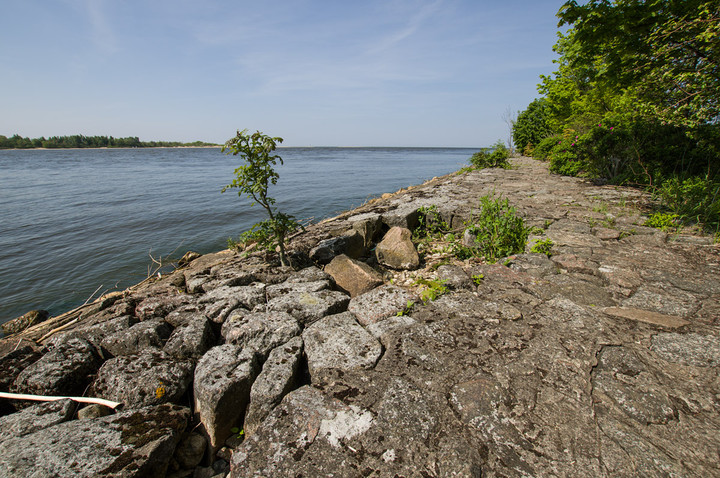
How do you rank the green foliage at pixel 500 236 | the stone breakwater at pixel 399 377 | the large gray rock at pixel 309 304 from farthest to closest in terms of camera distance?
the green foliage at pixel 500 236 < the large gray rock at pixel 309 304 < the stone breakwater at pixel 399 377

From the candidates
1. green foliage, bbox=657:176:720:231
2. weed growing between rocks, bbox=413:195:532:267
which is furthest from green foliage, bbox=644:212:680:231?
weed growing between rocks, bbox=413:195:532:267

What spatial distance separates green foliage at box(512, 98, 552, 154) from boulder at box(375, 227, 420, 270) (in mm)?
18739

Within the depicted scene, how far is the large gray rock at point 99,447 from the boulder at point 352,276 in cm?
210

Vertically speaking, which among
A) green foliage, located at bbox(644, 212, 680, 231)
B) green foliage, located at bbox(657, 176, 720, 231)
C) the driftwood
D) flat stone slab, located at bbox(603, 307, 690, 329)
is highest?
green foliage, located at bbox(657, 176, 720, 231)

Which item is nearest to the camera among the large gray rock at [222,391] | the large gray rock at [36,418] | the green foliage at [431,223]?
the large gray rock at [36,418]

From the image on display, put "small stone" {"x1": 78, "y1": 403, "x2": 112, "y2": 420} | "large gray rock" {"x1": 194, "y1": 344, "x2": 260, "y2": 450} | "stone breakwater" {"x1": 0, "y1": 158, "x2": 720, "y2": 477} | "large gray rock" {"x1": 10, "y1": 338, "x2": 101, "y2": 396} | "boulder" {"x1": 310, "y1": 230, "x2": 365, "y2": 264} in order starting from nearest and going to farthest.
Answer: "stone breakwater" {"x1": 0, "y1": 158, "x2": 720, "y2": 477}
"large gray rock" {"x1": 194, "y1": 344, "x2": 260, "y2": 450}
"small stone" {"x1": 78, "y1": 403, "x2": 112, "y2": 420}
"large gray rock" {"x1": 10, "y1": 338, "x2": 101, "y2": 396}
"boulder" {"x1": 310, "y1": 230, "x2": 365, "y2": 264}

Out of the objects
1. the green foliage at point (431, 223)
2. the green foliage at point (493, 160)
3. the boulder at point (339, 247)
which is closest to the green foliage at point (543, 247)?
the green foliage at point (431, 223)

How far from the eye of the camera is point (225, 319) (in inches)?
117

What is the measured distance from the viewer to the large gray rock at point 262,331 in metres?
2.50

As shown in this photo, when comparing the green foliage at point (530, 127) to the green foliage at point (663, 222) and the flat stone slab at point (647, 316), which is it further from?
the flat stone slab at point (647, 316)

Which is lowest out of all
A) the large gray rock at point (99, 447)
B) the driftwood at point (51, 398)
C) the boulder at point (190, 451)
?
the boulder at point (190, 451)

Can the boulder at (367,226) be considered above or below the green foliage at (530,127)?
below

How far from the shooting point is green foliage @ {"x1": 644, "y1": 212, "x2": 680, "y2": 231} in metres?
4.36

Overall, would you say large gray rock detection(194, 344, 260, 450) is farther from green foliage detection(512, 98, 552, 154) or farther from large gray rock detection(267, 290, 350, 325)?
green foliage detection(512, 98, 552, 154)
